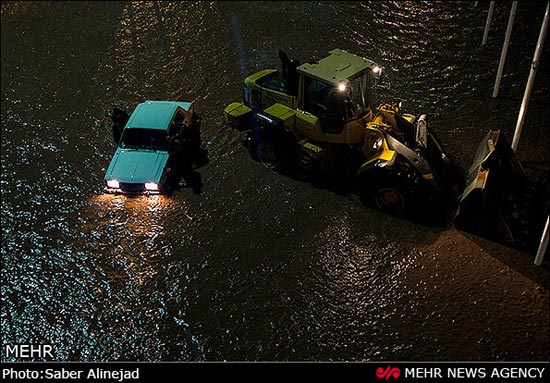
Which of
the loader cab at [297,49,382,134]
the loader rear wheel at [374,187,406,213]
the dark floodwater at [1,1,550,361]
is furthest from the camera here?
the loader cab at [297,49,382,134]

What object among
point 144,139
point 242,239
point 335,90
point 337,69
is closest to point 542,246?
point 335,90

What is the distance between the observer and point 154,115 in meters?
13.4

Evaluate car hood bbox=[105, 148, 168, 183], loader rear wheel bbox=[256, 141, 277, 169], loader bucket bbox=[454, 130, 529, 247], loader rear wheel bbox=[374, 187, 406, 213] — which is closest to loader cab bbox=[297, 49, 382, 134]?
loader rear wheel bbox=[256, 141, 277, 169]

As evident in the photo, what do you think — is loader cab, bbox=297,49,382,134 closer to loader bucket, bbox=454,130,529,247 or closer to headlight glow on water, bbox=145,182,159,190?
loader bucket, bbox=454,130,529,247

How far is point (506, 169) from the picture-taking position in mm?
11000

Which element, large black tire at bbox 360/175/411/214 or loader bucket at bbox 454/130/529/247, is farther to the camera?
large black tire at bbox 360/175/411/214

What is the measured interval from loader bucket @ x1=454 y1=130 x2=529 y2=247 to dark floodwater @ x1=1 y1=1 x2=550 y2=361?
43 centimetres

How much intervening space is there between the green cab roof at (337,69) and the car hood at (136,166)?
3945mm

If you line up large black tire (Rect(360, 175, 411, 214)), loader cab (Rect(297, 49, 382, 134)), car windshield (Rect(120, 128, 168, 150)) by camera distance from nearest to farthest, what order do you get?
1. large black tire (Rect(360, 175, 411, 214))
2. loader cab (Rect(297, 49, 382, 134))
3. car windshield (Rect(120, 128, 168, 150))

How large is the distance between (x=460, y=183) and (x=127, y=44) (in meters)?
12.5

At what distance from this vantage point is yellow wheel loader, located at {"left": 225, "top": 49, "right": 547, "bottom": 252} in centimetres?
1092

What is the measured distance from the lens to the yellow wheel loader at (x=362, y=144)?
10.9 m

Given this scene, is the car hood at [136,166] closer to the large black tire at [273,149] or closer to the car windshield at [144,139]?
the car windshield at [144,139]
